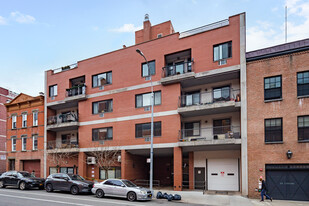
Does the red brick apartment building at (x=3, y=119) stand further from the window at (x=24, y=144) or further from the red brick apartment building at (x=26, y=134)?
the window at (x=24, y=144)

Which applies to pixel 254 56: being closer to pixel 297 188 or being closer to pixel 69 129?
pixel 297 188

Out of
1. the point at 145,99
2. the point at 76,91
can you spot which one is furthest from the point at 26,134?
the point at 145,99

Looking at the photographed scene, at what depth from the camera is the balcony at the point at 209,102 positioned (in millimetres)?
19922

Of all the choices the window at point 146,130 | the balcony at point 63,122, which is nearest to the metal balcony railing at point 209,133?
the window at point 146,130

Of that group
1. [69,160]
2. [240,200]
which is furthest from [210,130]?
[69,160]

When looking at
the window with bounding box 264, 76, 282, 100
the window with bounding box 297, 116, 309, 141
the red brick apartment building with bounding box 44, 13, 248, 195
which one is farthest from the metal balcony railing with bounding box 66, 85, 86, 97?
the window with bounding box 297, 116, 309, 141

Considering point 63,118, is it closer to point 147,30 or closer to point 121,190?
point 147,30

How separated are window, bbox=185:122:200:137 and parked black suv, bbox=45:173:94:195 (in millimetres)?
9468

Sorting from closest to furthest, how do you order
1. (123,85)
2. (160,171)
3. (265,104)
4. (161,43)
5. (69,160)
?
(265,104) < (161,43) < (123,85) < (160,171) < (69,160)

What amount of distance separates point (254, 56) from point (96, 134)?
1711cm

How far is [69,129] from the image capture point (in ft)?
98.6

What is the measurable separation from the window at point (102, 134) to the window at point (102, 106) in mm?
1949

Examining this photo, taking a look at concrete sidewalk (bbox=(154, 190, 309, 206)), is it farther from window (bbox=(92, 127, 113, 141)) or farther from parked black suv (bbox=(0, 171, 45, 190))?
parked black suv (bbox=(0, 171, 45, 190))

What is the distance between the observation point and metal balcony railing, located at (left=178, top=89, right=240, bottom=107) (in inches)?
825
